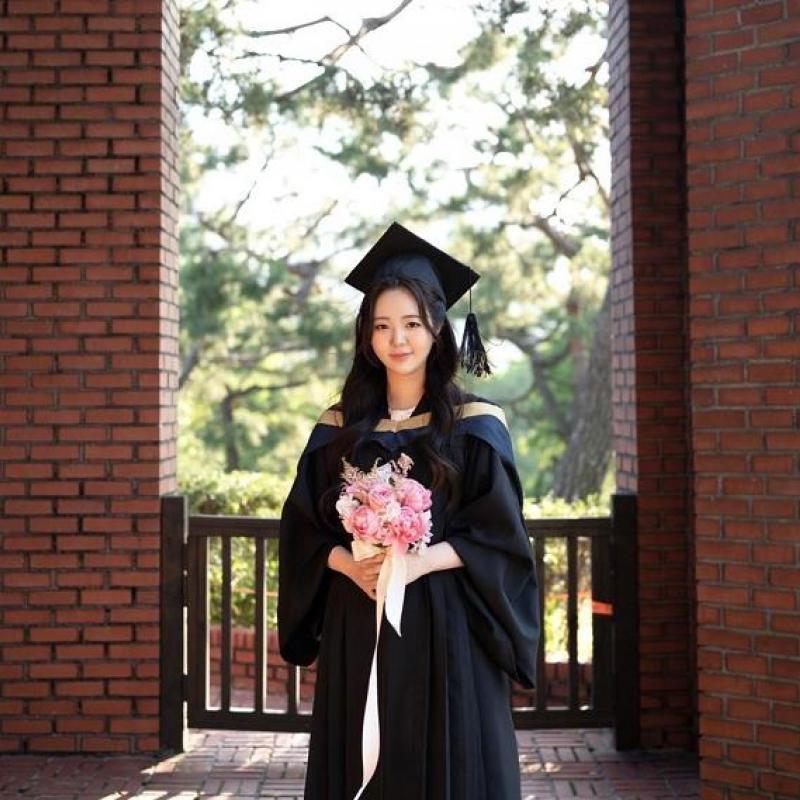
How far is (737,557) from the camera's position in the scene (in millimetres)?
5098

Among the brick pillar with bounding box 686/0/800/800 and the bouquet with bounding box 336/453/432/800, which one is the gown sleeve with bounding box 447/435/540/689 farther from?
the brick pillar with bounding box 686/0/800/800

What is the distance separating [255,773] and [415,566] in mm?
2887

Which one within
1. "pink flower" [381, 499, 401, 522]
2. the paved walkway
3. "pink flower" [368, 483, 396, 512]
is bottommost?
the paved walkway

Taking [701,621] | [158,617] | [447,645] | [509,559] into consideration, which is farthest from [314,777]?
[158,617]

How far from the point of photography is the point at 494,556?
3762 mm

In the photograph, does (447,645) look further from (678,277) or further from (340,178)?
(340,178)

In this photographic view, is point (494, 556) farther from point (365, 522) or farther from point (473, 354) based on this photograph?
point (473, 354)

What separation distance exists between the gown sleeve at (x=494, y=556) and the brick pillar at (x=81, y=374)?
8.88ft

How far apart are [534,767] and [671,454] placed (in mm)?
1640

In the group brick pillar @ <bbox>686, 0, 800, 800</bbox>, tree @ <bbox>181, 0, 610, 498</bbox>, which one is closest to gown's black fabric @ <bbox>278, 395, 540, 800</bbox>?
brick pillar @ <bbox>686, 0, 800, 800</bbox>

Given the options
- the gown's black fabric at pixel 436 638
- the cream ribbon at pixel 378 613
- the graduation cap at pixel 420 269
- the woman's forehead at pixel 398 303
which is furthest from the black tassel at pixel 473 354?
the cream ribbon at pixel 378 613

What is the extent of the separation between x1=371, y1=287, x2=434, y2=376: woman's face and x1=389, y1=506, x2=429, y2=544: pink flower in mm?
539

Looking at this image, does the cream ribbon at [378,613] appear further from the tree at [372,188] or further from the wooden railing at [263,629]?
the tree at [372,188]

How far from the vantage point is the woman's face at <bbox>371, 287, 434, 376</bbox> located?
3.82 meters
